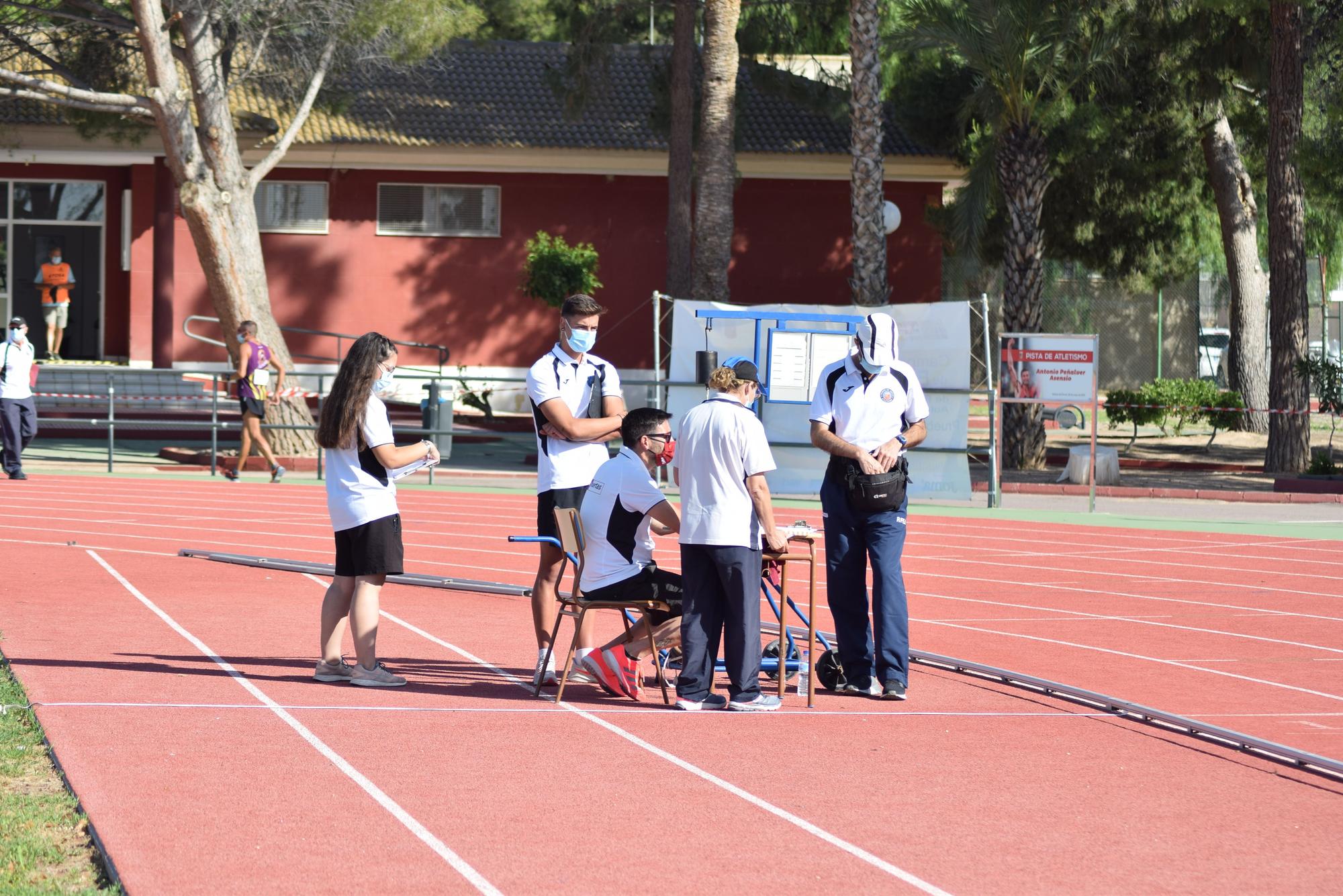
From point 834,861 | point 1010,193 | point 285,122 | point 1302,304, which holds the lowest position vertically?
point 834,861

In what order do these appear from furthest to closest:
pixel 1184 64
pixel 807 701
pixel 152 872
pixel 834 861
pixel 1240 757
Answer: pixel 1184 64
pixel 807 701
pixel 1240 757
pixel 834 861
pixel 152 872

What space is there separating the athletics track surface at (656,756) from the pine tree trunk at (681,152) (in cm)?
1679

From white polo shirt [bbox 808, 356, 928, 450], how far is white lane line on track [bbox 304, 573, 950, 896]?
6.18ft

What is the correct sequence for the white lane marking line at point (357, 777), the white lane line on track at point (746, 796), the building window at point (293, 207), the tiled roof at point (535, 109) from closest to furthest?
the white lane marking line at point (357, 777)
the white lane line on track at point (746, 796)
the tiled roof at point (535, 109)
the building window at point (293, 207)

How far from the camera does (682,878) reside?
527 centimetres

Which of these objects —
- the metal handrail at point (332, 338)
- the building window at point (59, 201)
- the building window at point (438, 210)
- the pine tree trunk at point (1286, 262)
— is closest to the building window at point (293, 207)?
the building window at point (438, 210)

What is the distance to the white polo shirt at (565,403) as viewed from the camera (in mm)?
8297

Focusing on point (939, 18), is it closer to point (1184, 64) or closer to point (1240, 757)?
point (1184, 64)

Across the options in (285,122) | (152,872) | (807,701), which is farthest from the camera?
(285,122)

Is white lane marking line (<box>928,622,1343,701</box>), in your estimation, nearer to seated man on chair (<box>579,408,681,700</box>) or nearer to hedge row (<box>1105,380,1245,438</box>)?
seated man on chair (<box>579,408,681,700</box>)

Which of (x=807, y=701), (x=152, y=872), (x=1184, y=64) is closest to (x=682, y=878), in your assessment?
(x=152, y=872)

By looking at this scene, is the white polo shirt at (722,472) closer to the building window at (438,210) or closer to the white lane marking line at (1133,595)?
the white lane marking line at (1133,595)

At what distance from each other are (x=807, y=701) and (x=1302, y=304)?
18064 millimetres

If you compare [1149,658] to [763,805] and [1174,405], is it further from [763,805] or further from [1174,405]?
[1174,405]
